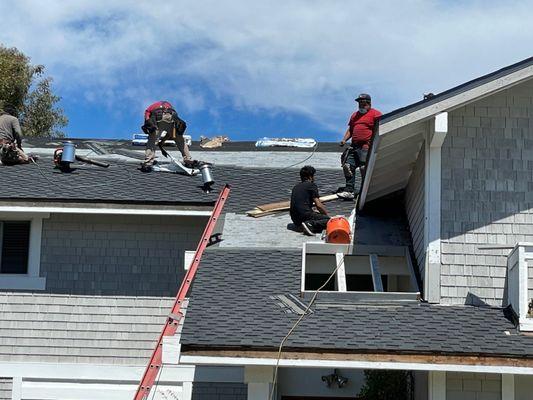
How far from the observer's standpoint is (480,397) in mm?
10406

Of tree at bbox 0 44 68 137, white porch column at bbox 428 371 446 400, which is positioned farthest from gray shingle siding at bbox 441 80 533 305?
tree at bbox 0 44 68 137

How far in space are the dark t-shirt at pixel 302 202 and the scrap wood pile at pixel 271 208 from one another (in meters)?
0.78

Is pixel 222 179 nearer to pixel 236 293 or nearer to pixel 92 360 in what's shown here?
pixel 92 360

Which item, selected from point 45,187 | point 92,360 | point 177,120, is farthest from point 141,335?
point 177,120

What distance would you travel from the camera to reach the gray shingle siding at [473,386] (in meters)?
10.4

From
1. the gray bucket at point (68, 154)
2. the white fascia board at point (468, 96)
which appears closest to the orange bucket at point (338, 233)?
the white fascia board at point (468, 96)

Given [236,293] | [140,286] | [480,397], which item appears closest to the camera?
[480,397]

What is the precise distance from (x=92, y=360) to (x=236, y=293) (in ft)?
11.8

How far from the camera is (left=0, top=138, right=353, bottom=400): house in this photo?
13.7 metres

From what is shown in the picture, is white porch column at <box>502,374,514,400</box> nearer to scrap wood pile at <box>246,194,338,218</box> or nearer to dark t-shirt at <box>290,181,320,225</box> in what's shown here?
dark t-shirt at <box>290,181,320,225</box>

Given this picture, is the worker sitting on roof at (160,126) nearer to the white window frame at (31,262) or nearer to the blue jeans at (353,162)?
the white window frame at (31,262)

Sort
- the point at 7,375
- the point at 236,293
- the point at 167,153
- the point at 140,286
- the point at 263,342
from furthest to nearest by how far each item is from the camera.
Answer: the point at 167,153 → the point at 140,286 → the point at 7,375 → the point at 236,293 → the point at 263,342

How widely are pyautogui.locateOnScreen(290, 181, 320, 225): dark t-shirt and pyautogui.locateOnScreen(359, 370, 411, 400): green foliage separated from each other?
2.63 metres

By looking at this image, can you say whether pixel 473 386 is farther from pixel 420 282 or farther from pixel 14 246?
pixel 14 246
